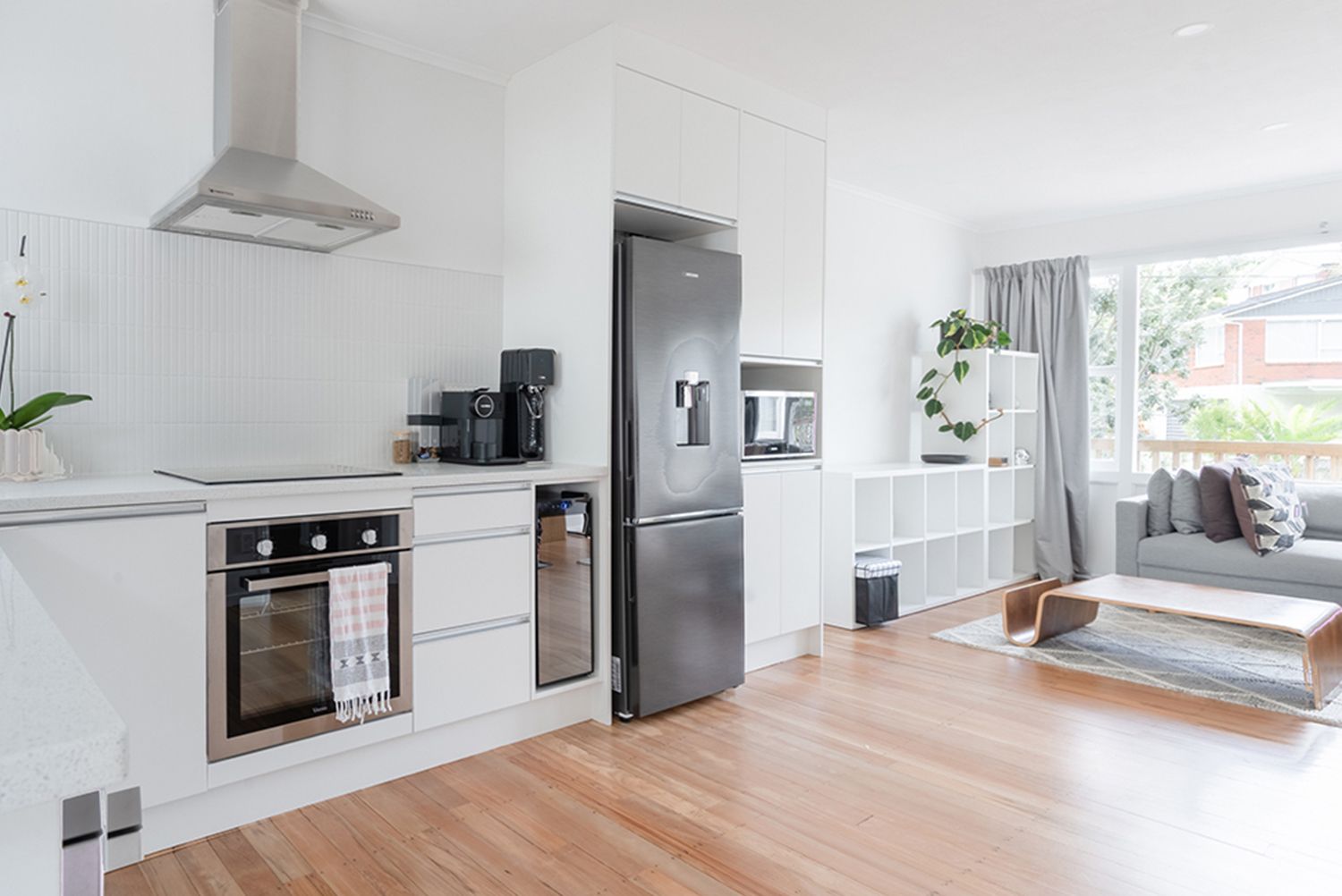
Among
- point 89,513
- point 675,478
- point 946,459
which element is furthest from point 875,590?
point 89,513

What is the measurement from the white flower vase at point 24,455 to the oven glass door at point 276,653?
65cm

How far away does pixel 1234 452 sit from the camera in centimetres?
565

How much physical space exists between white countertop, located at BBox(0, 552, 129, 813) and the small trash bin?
167 inches

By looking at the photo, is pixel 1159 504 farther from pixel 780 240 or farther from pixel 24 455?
pixel 24 455

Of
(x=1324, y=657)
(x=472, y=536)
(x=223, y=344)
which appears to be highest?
(x=223, y=344)

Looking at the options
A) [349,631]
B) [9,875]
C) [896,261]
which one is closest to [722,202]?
[349,631]

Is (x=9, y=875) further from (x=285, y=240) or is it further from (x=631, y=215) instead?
(x=631, y=215)

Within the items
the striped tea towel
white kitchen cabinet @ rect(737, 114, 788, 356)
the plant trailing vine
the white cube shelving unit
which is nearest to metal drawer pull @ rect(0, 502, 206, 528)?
the striped tea towel

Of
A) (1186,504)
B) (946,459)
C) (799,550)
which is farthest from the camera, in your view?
(946,459)

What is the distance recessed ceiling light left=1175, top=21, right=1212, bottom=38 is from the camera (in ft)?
10.3

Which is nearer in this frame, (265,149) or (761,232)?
(265,149)

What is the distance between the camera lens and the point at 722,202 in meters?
3.57

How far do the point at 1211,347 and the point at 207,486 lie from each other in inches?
239

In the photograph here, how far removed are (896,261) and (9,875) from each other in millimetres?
5832
